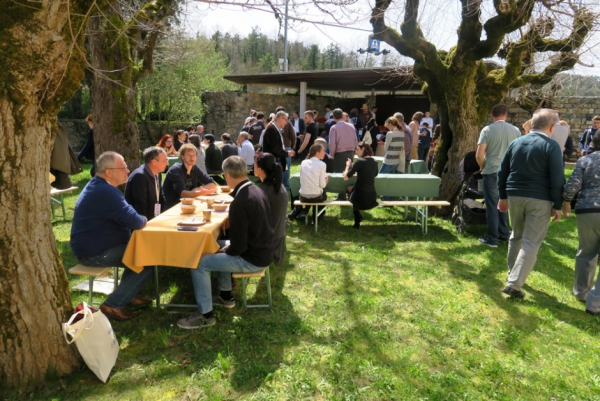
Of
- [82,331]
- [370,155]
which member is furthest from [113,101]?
[82,331]

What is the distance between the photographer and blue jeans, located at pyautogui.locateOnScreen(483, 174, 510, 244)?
592 cm

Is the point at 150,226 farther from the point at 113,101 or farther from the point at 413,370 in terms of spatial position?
the point at 113,101

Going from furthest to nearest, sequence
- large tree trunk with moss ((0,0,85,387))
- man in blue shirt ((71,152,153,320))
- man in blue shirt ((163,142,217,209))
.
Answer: man in blue shirt ((163,142,217,209)) < man in blue shirt ((71,152,153,320)) < large tree trunk with moss ((0,0,85,387))

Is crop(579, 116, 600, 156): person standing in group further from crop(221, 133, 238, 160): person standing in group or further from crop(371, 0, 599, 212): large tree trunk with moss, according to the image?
crop(221, 133, 238, 160): person standing in group

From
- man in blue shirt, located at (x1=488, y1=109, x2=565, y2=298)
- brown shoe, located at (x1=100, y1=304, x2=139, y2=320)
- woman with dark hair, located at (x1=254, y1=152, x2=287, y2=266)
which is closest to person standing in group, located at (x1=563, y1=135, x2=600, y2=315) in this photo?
man in blue shirt, located at (x1=488, y1=109, x2=565, y2=298)

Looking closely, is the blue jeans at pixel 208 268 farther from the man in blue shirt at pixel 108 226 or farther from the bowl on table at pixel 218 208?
the bowl on table at pixel 218 208

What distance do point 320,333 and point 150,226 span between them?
169 centimetres

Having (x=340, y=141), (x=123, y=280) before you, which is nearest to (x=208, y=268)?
(x=123, y=280)

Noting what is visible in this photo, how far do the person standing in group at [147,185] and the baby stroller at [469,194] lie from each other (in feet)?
14.0

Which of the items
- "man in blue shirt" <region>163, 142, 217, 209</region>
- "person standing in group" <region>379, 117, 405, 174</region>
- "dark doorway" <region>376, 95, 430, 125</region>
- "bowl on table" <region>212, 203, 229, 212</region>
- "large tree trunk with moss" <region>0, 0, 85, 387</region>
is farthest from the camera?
"dark doorway" <region>376, 95, 430, 125</region>

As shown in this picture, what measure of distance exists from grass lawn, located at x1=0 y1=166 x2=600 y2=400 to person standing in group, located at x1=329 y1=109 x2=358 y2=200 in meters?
3.40

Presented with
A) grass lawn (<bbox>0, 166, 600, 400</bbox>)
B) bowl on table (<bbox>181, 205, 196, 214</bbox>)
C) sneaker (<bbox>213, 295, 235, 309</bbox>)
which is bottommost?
grass lawn (<bbox>0, 166, 600, 400</bbox>)

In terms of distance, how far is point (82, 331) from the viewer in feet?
9.20

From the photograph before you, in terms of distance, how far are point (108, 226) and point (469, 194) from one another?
4.98 metres
